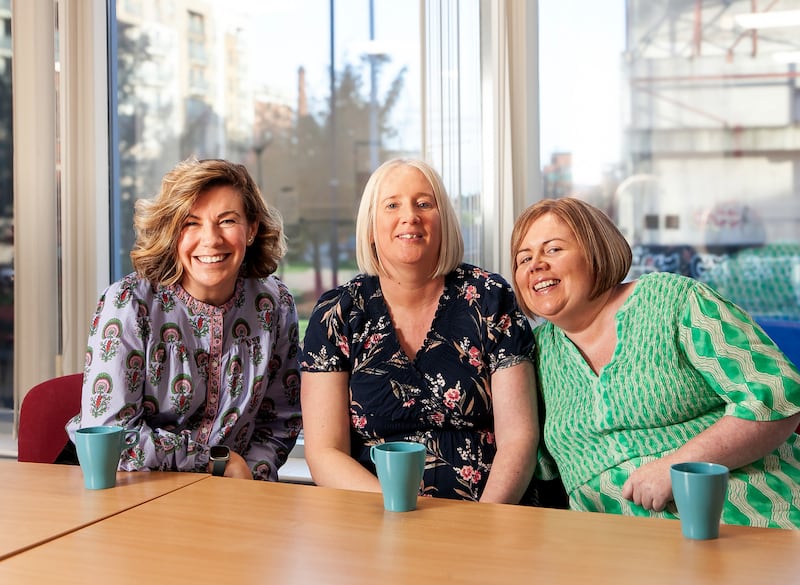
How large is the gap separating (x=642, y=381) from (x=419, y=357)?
518 millimetres

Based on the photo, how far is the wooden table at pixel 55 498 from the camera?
4.11 ft

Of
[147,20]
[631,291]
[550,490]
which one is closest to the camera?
[631,291]

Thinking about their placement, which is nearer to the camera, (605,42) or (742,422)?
(742,422)

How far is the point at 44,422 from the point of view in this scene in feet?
6.57

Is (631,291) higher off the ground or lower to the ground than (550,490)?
higher

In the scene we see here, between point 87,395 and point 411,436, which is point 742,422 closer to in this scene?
point 411,436

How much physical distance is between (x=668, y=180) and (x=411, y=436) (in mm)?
1834

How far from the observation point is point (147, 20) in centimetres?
473

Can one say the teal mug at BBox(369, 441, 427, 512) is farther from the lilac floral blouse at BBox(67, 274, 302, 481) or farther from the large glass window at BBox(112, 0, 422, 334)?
the large glass window at BBox(112, 0, 422, 334)

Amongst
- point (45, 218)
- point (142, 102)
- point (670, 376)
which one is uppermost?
point (142, 102)

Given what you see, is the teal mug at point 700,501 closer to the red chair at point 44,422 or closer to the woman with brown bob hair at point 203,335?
the woman with brown bob hair at point 203,335

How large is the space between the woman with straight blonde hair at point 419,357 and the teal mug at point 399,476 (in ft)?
1.56

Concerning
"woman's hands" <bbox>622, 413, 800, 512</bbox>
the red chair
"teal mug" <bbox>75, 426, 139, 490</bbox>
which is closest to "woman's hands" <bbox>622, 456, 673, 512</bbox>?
"woman's hands" <bbox>622, 413, 800, 512</bbox>

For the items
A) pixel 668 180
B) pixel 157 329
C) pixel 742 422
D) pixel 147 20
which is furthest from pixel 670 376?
pixel 147 20
